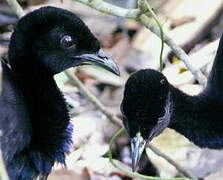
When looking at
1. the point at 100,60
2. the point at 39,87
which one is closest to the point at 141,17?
the point at 100,60

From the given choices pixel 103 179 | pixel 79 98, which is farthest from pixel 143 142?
pixel 79 98

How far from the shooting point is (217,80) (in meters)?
6.04

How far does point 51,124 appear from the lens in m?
5.41

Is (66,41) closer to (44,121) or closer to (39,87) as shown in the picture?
(39,87)

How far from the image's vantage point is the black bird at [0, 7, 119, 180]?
518 centimetres

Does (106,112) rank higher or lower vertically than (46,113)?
lower

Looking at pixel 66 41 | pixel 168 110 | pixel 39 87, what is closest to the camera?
pixel 66 41

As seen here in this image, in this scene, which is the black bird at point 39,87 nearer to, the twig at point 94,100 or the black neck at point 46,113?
the black neck at point 46,113

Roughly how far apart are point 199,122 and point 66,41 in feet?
3.49

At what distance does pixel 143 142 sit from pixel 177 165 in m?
0.94

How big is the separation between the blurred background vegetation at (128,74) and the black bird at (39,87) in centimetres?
85

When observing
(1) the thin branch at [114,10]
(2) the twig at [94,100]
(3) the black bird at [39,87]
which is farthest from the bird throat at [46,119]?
(2) the twig at [94,100]

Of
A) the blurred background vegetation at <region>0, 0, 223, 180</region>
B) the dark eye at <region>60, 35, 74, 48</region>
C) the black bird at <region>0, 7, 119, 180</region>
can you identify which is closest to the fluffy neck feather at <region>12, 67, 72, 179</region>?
the black bird at <region>0, 7, 119, 180</region>

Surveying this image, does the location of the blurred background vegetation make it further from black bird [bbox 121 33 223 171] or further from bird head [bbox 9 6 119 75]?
bird head [bbox 9 6 119 75]
